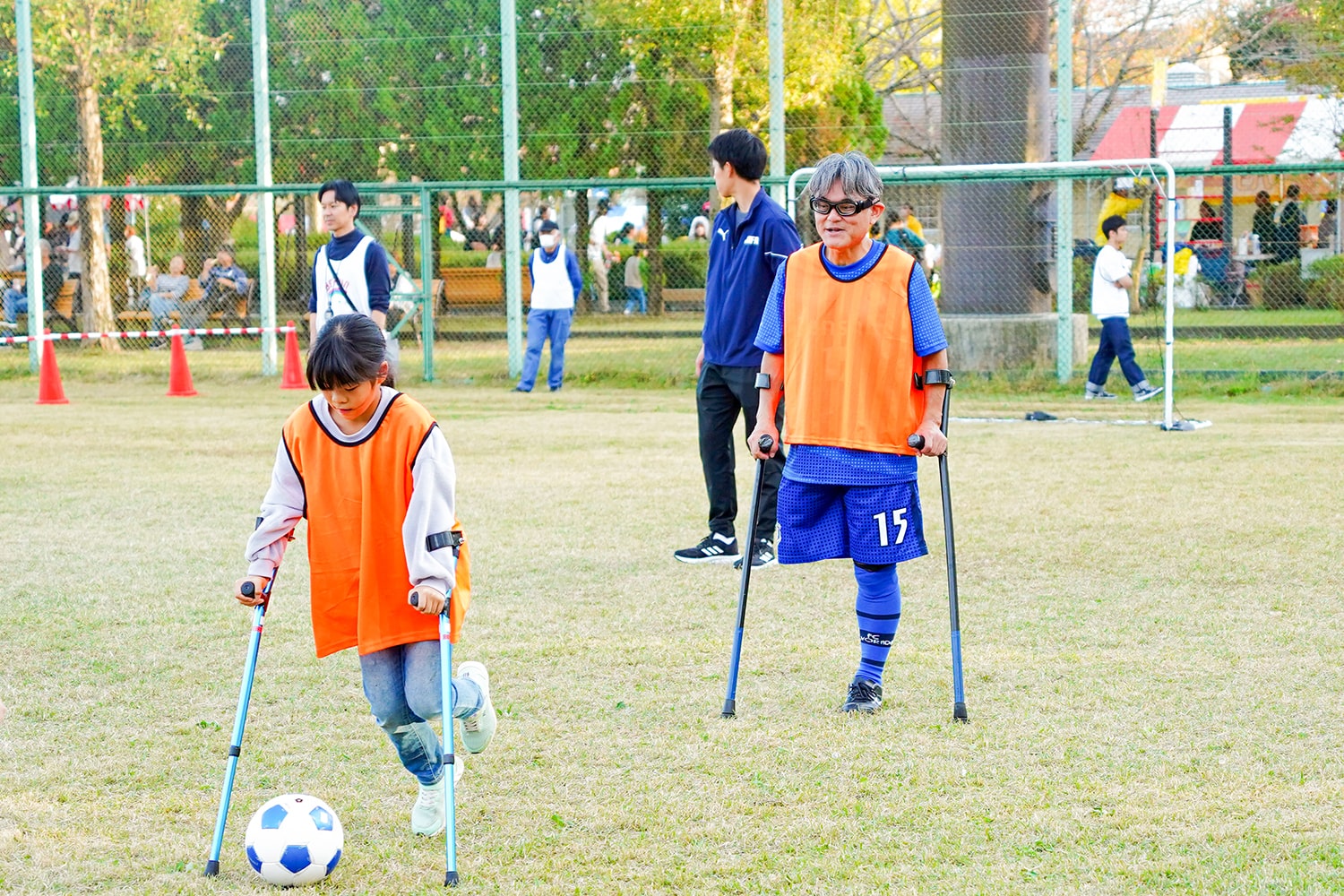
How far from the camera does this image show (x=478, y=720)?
4109mm

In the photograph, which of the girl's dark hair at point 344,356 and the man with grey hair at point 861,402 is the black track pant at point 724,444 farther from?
the girl's dark hair at point 344,356

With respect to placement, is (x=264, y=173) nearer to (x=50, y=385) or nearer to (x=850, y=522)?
(x=50, y=385)

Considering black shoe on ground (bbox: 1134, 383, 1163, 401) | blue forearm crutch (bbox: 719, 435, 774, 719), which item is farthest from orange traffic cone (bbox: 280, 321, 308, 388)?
blue forearm crutch (bbox: 719, 435, 774, 719)

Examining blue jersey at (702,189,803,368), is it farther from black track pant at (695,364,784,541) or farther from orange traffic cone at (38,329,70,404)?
orange traffic cone at (38,329,70,404)

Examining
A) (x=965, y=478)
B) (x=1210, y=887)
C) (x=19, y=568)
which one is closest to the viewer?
(x=1210, y=887)

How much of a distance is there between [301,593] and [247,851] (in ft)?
10.5

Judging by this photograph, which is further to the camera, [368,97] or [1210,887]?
[368,97]

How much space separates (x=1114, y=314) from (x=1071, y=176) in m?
1.20

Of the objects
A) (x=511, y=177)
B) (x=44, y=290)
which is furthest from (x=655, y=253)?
(x=44, y=290)

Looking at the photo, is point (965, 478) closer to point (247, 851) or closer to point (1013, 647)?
point (1013, 647)

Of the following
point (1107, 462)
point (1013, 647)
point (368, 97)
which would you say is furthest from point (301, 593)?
point (368, 97)

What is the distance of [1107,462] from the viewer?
1026cm

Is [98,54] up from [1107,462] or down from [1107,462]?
up

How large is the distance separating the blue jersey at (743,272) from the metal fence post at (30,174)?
11.8 meters
